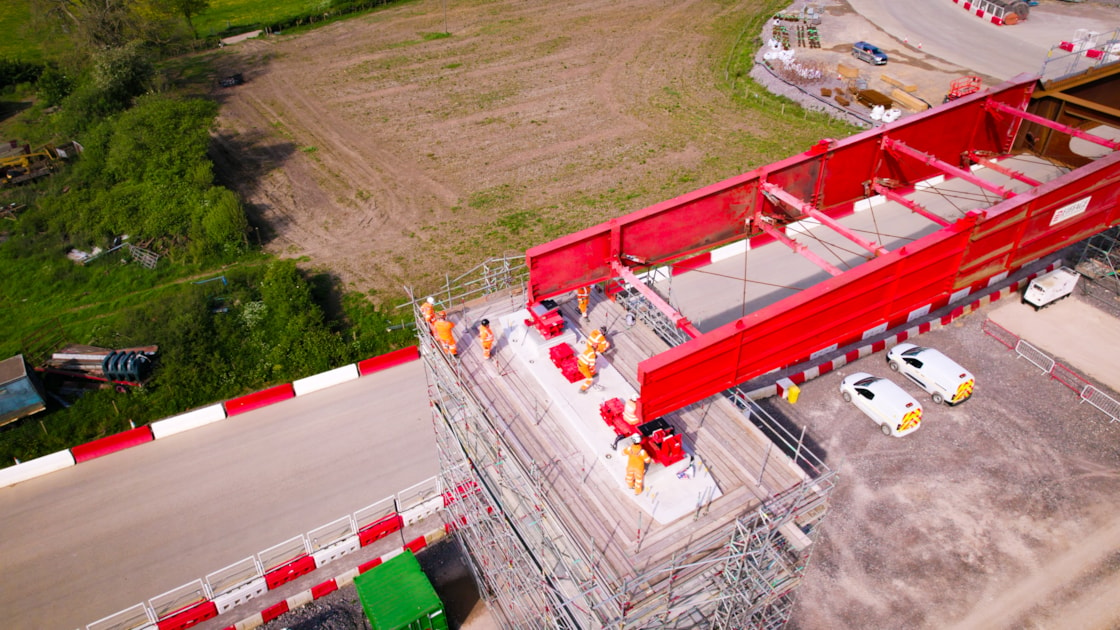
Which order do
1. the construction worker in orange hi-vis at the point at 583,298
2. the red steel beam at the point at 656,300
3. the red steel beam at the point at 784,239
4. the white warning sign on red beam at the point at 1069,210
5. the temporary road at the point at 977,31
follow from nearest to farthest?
1. the red steel beam at the point at 656,300
2. the construction worker in orange hi-vis at the point at 583,298
3. the red steel beam at the point at 784,239
4. the white warning sign on red beam at the point at 1069,210
5. the temporary road at the point at 977,31

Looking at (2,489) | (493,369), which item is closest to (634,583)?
(493,369)

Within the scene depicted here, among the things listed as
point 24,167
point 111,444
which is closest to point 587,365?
point 111,444

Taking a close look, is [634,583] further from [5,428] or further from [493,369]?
[5,428]

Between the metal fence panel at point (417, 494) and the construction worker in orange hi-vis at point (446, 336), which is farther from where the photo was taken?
the metal fence panel at point (417, 494)

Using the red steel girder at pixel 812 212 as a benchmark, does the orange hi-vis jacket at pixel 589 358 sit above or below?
below

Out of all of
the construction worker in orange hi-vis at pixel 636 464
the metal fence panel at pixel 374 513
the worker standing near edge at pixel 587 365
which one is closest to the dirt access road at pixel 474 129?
the metal fence panel at pixel 374 513

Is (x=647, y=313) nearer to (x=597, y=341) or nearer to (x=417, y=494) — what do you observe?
(x=597, y=341)

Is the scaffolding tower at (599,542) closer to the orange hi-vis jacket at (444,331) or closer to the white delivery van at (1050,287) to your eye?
the orange hi-vis jacket at (444,331)
